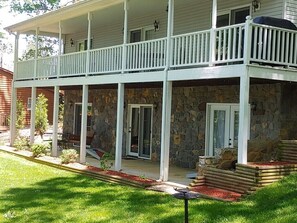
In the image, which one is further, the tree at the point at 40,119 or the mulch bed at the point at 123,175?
the tree at the point at 40,119

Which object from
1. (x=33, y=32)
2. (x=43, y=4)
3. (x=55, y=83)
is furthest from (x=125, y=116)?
(x=43, y=4)

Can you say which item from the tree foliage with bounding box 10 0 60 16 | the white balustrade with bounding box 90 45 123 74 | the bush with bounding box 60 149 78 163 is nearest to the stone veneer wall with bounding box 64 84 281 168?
the white balustrade with bounding box 90 45 123 74

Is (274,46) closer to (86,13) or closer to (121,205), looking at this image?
(121,205)

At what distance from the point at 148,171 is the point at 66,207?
4.87m

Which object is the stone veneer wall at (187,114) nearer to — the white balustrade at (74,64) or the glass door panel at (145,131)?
the glass door panel at (145,131)

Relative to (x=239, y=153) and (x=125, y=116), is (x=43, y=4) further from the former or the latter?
(x=239, y=153)

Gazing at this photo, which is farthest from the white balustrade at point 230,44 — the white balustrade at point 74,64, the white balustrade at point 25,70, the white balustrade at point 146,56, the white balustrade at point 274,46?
the white balustrade at point 25,70

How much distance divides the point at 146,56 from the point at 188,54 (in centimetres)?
167

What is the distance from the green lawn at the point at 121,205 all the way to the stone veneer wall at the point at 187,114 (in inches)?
114

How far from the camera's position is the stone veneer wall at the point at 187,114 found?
40.2 ft

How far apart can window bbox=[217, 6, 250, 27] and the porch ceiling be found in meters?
1.57

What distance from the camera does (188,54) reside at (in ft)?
39.6

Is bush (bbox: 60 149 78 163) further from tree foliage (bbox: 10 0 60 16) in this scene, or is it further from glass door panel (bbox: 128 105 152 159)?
tree foliage (bbox: 10 0 60 16)

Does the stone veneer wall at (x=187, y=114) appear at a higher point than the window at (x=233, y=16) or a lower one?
lower
